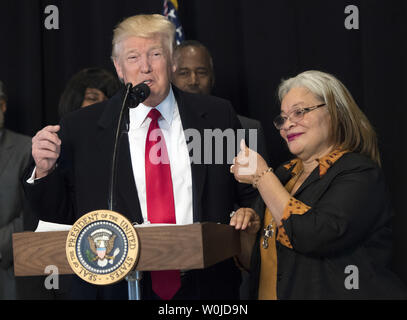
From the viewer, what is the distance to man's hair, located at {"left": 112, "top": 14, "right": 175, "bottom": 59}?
1.98 meters

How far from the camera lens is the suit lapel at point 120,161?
6.16 feet

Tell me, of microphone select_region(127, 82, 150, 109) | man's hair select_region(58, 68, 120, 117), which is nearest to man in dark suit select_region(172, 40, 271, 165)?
man's hair select_region(58, 68, 120, 117)

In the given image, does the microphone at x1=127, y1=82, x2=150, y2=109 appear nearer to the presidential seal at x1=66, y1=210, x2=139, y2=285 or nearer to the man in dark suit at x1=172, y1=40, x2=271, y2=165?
the presidential seal at x1=66, y1=210, x2=139, y2=285

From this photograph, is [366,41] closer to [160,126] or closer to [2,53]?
[160,126]

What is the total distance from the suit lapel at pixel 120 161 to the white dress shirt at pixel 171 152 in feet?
0.09

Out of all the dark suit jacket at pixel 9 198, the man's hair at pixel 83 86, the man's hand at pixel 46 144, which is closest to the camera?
the man's hand at pixel 46 144

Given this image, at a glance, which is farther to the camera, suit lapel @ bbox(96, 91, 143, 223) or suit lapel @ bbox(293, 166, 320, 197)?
suit lapel @ bbox(293, 166, 320, 197)

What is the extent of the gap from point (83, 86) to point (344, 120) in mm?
1614

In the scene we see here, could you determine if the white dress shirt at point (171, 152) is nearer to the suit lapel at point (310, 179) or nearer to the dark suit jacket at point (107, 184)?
the dark suit jacket at point (107, 184)

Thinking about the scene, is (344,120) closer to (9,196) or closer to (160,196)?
(160,196)

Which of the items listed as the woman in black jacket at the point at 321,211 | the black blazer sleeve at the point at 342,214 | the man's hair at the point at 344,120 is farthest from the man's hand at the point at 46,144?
the man's hair at the point at 344,120

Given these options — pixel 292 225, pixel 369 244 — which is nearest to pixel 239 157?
pixel 292 225

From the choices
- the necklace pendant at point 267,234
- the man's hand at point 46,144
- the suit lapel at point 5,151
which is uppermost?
the man's hand at point 46,144

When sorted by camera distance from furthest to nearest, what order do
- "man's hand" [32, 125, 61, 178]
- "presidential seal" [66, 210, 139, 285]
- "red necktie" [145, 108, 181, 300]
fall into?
"red necktie" [145, 108, 181, 300] → "man's hand" [32, 125, 61, 178] → "presidential seal" [66, 210, 139, 285]
